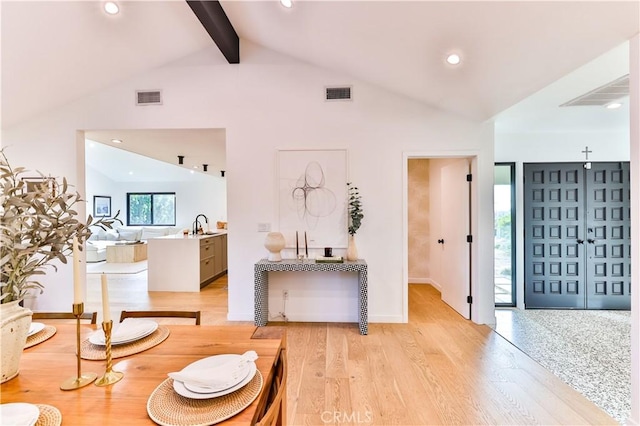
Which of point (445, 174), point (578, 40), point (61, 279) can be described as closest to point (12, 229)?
point (578, 40)

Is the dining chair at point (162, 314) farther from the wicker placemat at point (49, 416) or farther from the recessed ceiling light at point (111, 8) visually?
the recessed ceiling light at point (111, 8)

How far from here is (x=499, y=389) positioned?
87.4 inches

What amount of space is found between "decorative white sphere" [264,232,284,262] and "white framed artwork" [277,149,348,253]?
0.57 feet

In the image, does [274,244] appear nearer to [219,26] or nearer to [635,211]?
[219,26]

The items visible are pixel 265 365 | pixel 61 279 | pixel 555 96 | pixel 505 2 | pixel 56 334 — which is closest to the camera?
pixel 265 365

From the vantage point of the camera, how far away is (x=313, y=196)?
3.56 metres

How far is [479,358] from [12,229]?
3305 millimetres

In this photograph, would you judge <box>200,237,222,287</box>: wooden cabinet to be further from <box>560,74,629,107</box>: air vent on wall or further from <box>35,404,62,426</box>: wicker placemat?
<box>560,74,629,107</box>: air vent on wall

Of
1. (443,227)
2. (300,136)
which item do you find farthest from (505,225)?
(300,136)

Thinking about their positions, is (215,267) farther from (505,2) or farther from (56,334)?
(505,2)

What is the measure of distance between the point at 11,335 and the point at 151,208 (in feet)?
35.3

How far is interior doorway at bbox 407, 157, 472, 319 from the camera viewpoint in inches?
144

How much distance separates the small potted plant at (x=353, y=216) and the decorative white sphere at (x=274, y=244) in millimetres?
820

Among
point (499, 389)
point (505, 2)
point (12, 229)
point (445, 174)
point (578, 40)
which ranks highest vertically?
point (505, 2)
